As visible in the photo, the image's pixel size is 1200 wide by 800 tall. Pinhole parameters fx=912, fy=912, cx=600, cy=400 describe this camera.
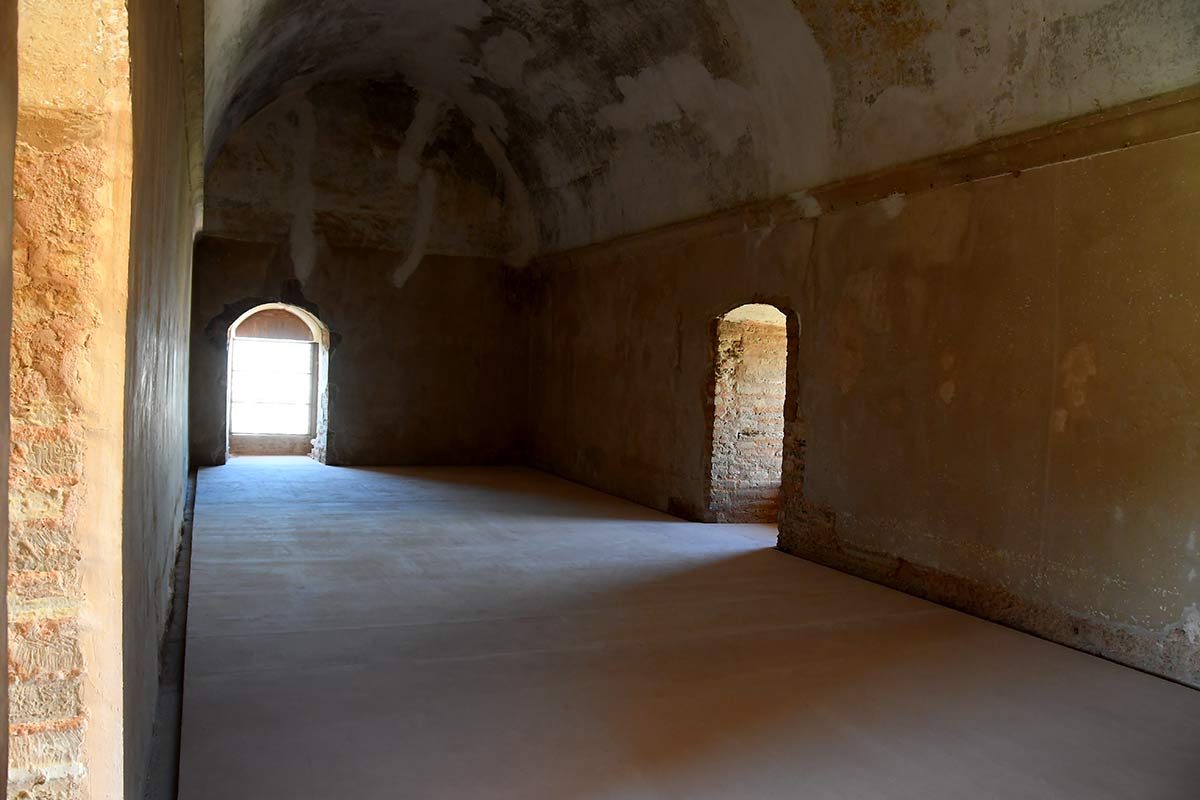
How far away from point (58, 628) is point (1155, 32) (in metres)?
5.18

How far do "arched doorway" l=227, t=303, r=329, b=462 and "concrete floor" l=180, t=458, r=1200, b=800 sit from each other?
9.37 m

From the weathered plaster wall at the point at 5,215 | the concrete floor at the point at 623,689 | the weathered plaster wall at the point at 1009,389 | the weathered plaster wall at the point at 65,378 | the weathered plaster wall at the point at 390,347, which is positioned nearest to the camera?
the weathered plaster wall at the point at 5,215

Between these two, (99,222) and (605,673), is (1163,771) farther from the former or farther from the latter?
(99,222)

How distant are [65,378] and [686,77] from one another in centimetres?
672

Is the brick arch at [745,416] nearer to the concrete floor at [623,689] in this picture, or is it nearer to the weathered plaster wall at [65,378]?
the concrete floor at [623,689]

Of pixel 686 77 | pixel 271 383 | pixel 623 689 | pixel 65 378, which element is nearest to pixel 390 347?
pixel 271 383

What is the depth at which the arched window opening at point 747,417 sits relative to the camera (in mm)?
8305

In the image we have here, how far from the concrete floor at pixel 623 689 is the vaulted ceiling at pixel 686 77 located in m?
3.02

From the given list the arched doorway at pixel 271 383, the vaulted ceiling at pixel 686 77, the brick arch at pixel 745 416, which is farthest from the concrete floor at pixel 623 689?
the arched doorway at pixel 271 383

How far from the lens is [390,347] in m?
12.1

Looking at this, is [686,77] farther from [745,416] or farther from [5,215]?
[5,215]

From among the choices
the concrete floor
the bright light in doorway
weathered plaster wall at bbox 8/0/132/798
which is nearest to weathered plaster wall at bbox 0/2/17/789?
weathered plaster wall at bbox 8/0/132/798

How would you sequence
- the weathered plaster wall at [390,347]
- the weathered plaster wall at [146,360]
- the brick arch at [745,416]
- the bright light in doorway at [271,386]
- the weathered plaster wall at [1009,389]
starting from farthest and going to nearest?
the bright light in doorway at [271,386] → the weathered plaster wall at [390,347] → the brick arch at [745,416] → the weathered plaster wall at [1009,389] → the weathered plaster wall at [146,360]

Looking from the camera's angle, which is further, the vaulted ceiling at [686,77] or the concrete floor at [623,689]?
the vaulted ceiling at [686,77]
